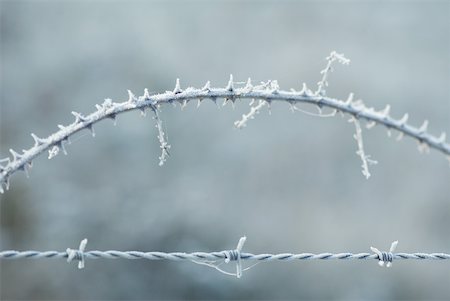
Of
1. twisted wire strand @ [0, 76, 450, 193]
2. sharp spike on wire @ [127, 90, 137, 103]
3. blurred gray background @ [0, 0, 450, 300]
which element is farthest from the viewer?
blurred gray background @ [0, 0, 450, 300]

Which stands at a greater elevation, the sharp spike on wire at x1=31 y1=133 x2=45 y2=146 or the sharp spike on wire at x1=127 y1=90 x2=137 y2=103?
the sharp spike on wire at x1=127 y1=90 x2=137 y2=103

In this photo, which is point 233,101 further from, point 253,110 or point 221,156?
point 221,156

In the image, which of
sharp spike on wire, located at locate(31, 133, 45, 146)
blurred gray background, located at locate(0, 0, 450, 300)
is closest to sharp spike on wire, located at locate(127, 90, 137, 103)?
sharp spike on wire, located at locate(31, 133, 45, 146)

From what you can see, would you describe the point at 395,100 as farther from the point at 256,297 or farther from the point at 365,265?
the point at 256,297

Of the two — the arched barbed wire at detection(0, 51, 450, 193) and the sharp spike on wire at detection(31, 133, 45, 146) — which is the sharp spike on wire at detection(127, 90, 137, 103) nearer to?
the arched barbed wire at detection(0, 51, 450, 193)

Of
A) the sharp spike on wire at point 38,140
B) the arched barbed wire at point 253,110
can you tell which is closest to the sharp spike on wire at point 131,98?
the arched barbed wire at point 253,110

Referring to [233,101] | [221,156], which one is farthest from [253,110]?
[221,156]

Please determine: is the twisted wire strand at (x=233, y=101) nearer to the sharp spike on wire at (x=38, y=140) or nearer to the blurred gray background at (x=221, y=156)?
the sharp spike on wire at (x=38, y=140)

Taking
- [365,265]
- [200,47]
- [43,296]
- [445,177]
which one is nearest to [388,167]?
[445,177]
